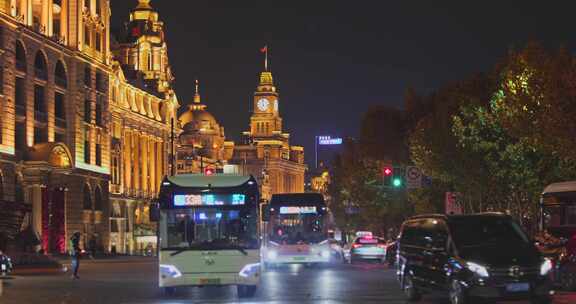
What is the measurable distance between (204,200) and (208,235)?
827mm

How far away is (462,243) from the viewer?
70.1 feet

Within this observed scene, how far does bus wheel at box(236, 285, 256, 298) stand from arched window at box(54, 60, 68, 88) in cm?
4837

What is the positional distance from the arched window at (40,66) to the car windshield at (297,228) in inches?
1108

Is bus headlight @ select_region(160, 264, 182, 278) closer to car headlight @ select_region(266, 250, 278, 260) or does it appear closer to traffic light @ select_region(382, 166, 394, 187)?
car headlight @ select_region(266, 250, 278, 260)

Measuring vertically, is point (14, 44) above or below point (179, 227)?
above

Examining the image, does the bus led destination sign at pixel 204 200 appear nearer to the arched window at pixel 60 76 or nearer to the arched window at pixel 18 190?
the arched window at pixel 18 190

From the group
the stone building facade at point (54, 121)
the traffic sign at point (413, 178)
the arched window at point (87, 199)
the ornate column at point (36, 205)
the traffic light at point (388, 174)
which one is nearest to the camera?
the traffic sign at point (413, 178)

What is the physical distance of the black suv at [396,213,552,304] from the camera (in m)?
20.3

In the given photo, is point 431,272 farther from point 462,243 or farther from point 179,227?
point 179,227

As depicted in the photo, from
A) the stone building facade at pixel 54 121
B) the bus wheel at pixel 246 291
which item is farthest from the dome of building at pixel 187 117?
the bus wheel at pixel 246 291

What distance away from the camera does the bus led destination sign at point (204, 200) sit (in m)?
26.5

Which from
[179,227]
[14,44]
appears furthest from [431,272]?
[14,44]

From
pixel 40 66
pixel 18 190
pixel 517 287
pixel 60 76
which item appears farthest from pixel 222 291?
pixel 60 76

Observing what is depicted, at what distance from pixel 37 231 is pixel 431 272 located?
50244 mm
